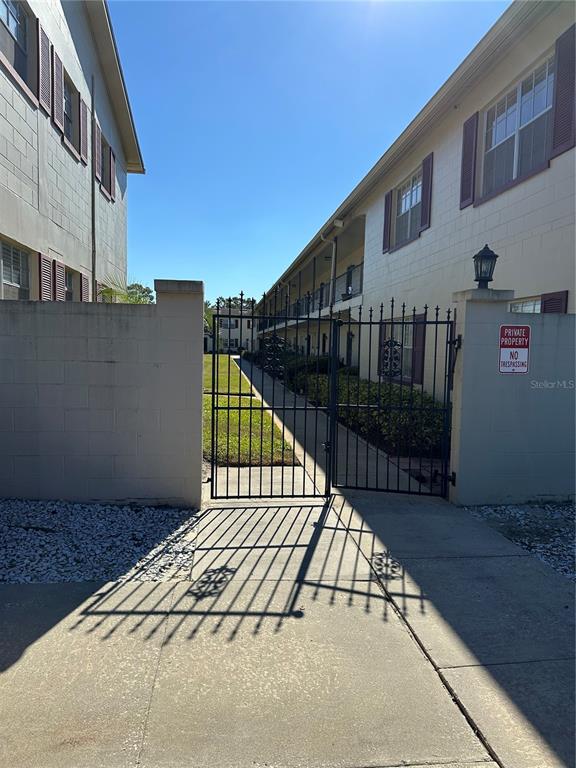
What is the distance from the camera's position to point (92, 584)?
145 inches

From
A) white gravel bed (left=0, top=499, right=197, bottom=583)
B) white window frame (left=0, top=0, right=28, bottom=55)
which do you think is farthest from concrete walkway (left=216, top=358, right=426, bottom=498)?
white window frame (left=0, top=0, right=28, bottom=55)

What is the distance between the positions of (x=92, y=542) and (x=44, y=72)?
743 cm

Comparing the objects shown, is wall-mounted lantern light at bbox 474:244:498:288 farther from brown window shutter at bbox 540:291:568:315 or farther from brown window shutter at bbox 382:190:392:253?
brown window shutter at bbox 382:190:392:253

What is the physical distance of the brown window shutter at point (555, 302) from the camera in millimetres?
6348

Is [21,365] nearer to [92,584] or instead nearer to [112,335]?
[112,335]

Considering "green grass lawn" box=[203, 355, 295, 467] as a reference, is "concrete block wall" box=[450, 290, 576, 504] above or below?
above

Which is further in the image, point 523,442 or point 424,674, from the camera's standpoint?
point 523,442

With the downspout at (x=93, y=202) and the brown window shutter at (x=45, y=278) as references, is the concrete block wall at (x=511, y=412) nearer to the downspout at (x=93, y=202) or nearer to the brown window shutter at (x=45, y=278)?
the brown window shutter at (x=45, y=278)

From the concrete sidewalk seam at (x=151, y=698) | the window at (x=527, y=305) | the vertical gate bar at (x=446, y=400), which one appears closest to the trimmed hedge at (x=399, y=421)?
the vertical gate bar at (x=446, y=400)

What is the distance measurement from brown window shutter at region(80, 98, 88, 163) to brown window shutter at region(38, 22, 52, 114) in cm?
177

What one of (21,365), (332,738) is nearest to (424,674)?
(332,738)

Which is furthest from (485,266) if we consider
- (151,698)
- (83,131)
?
(83,131)

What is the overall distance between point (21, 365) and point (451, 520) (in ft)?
16.0

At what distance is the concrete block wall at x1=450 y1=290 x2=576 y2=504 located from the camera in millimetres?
5656
